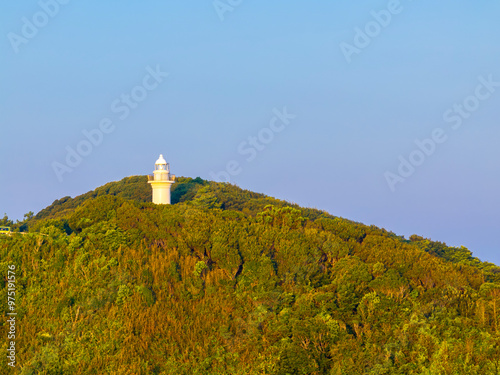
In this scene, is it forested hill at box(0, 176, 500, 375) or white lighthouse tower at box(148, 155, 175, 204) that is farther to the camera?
white lighthouse tower at box(148, 155, 175, 204)

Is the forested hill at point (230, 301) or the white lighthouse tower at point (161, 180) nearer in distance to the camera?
the forested hill at point (230, 301)

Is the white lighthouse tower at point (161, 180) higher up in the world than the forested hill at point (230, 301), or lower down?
higher up

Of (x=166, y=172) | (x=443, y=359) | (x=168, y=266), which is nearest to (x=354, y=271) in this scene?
(x=443, y=359)

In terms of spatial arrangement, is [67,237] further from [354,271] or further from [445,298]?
[445,298]

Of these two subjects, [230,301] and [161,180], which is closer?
[230,301]
